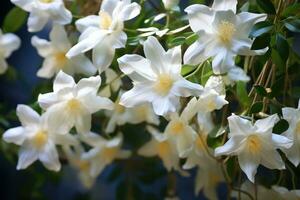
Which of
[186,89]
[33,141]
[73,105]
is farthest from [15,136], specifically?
[186,89]

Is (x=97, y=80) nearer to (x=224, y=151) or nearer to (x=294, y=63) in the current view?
(x=224, y=151)

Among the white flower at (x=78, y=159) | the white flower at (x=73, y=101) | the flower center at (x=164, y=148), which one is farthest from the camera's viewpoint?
the white flower at (x=78, y=159)

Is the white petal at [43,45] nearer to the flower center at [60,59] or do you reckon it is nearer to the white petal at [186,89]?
the flower center at [60,59]

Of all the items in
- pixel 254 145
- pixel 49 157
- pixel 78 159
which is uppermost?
pixel 254 145

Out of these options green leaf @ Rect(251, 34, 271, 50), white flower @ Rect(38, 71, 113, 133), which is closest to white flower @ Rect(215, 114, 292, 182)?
green leaf @ Rect(251, 34, 271, 50)

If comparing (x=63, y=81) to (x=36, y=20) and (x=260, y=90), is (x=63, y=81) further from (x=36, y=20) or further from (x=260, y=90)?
(x=260, y=90)

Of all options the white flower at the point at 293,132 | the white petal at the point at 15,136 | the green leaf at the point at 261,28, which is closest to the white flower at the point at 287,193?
the white flower at the point at 293,132
